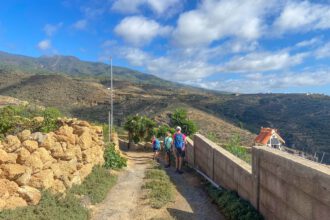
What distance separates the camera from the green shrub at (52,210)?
21.4 ft

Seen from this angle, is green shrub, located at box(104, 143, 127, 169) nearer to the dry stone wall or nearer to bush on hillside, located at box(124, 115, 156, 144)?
the dry stone wall

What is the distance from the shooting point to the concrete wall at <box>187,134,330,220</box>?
201 inches

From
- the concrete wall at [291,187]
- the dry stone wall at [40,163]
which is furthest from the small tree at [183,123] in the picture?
the concrete wall at [291,187]

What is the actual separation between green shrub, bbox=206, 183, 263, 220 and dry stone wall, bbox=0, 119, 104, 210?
3592mm

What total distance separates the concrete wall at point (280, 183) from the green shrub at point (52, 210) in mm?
3470

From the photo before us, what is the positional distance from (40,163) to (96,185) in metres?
2.41

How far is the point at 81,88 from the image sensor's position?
69.0 metres

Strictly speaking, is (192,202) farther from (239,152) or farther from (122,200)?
(239,152)


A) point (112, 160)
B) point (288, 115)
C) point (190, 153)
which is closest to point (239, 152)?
point (190, 153)

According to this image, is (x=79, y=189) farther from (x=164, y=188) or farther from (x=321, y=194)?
(x=321, y=194)

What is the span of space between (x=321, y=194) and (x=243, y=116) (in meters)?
76.0

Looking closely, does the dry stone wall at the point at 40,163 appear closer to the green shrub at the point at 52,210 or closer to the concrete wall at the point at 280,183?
the green shrub at the point at 52,210

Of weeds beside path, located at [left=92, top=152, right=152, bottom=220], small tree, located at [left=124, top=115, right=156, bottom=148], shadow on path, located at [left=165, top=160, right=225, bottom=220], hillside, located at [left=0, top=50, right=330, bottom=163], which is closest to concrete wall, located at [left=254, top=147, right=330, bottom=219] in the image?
shadow on path, located at [left=165, top=160, right=225, bottom=220]

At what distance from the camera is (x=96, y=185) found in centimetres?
992
